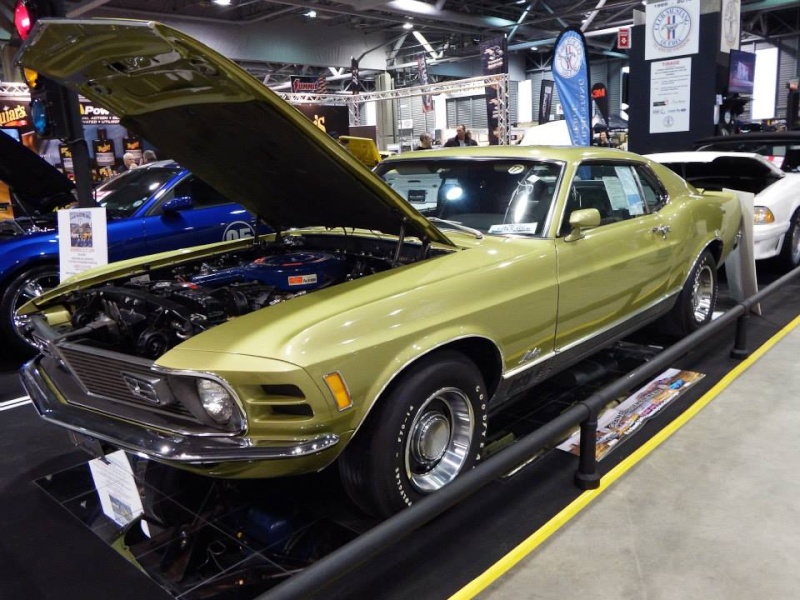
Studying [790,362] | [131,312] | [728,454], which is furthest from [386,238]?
[790,362]

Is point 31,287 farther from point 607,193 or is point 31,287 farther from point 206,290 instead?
point 607,193

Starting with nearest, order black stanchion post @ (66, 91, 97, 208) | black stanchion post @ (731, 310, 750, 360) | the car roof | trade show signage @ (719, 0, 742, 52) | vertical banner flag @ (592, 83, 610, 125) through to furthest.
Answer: black stanchion post @ (731, 310, 750, 360), black stanchion post @ (66, 91, 97, 208), the car roof, trade show signage @ (719, 0, 742, 52), vertical banner flag @ (592, 83, 610, 125)

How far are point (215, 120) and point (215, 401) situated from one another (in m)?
1.26

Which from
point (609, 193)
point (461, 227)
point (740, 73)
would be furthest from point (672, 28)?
point (461, 227)

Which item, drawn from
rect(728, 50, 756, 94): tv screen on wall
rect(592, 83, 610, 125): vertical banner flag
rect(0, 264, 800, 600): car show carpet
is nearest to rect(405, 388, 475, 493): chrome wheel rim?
rect(0, 264, 800, 600): car show carpet

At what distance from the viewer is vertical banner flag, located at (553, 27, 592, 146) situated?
29.8ft

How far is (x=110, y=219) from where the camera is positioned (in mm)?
5699

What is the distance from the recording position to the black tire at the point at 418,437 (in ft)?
7.89

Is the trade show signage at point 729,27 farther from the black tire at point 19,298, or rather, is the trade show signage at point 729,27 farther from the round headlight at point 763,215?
the black tire at point 19,298

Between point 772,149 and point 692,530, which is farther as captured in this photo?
point 772,149

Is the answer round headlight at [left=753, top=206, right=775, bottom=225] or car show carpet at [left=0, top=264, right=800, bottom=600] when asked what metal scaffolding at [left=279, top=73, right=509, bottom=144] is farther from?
car show carpet at [left=0, top=264, right=800, bottom=600]

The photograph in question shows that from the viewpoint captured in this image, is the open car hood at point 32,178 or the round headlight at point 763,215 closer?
the open car hood at point 32,178

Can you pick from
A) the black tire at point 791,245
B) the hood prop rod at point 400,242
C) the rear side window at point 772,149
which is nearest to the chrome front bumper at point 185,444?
the hood prop rod at point 400,242

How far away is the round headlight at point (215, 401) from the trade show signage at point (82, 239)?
7.87 ft
